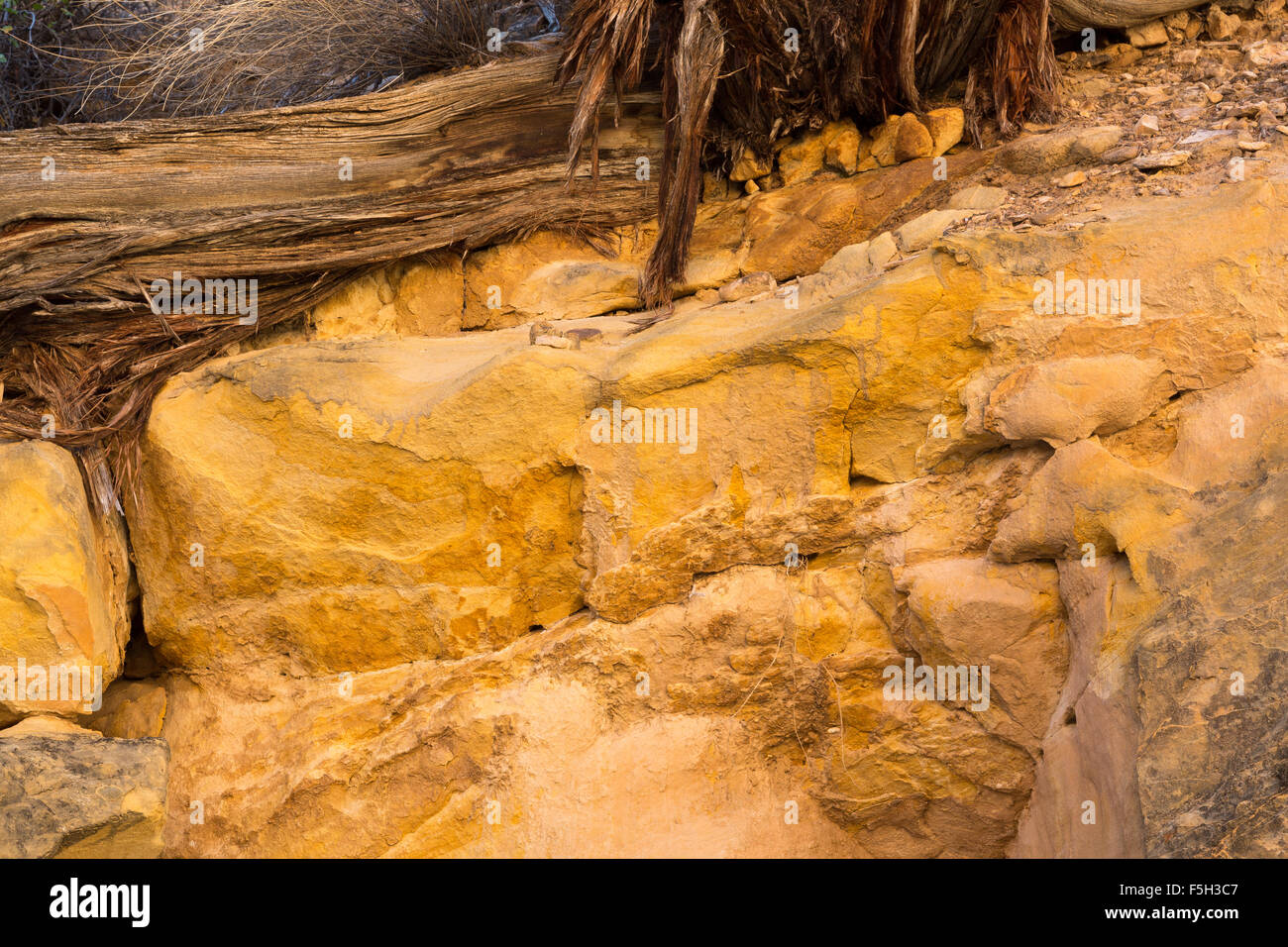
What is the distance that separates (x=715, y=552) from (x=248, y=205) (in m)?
2.30

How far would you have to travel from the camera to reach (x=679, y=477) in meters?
3.85

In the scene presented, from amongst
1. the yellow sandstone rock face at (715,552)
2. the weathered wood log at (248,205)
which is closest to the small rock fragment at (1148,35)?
the yellow sandstone rock face at (715,552)

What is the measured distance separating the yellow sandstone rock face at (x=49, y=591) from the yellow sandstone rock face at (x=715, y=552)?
0.74 feet

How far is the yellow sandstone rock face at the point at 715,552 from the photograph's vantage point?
339cm

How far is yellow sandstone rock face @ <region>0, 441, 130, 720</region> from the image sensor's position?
12.6 feet

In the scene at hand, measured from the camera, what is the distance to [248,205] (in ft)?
14.6

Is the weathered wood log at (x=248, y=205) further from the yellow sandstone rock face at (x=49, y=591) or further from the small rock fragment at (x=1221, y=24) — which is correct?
Result: the small rock fragment at (x=1221, y=24)

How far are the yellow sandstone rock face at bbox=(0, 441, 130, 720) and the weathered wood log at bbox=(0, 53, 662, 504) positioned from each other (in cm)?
24

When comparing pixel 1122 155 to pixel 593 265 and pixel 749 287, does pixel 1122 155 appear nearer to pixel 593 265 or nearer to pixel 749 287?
pixel 749 287

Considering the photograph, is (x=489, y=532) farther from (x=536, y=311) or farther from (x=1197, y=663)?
(x=1197, y=663)

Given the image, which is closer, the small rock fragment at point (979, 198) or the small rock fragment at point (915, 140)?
the small rock fragment at point (979, 198)

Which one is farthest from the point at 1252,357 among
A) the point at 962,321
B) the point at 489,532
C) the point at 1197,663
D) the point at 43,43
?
the point at 43,43

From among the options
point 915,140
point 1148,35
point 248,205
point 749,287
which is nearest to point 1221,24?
point 1148,35

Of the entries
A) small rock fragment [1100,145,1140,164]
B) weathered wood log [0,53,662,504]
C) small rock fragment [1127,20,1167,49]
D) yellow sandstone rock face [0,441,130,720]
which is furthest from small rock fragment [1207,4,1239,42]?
yellow sandstone rock face [0,441,130,720]
